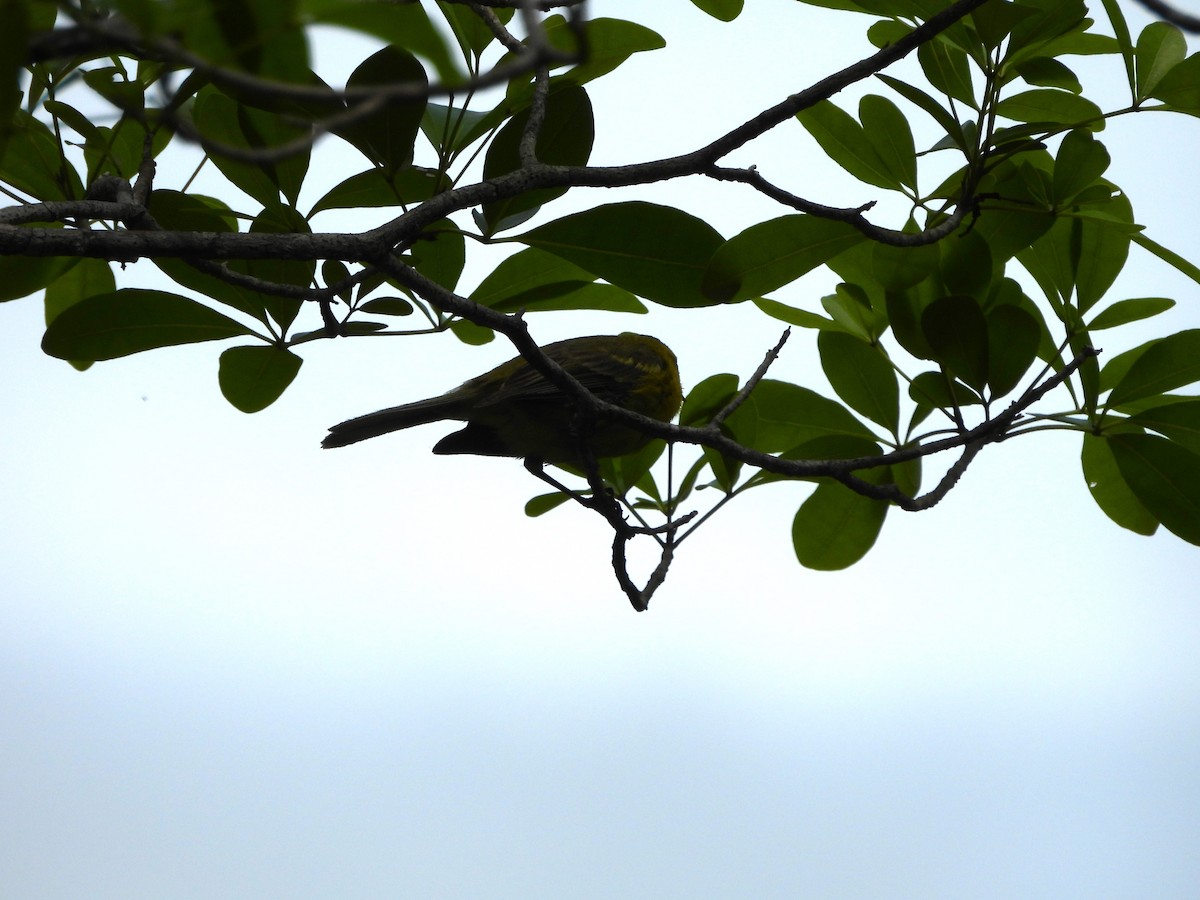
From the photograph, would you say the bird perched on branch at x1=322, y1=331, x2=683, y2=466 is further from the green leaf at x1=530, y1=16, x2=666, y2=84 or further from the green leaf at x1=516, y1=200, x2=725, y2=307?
the green leaf at x1=530, y1=16, x2=666, y2=84

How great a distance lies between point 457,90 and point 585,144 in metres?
1.41

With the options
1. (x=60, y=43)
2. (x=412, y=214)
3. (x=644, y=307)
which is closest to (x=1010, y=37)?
(x=644, y=307)

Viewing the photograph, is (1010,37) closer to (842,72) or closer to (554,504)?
(842,72)

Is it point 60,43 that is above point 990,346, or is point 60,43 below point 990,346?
below

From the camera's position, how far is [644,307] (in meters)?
2.84

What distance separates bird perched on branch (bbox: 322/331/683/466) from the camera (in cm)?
338

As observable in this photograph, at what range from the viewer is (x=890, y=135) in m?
2.56

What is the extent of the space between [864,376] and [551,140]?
3.87 ft

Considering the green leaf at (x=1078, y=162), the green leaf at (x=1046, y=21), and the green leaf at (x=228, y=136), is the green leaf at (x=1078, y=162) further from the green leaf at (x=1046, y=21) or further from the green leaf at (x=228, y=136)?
the green leaf at (x=228, y=136)

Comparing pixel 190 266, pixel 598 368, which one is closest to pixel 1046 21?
pixel 190 266

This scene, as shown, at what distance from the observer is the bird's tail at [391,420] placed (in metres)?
3.45

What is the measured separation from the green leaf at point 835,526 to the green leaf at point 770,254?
99 cm

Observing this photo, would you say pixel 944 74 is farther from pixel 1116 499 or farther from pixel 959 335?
pixel 1116 499

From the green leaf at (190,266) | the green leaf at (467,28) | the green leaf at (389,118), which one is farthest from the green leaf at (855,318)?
the green leaf at (190,266)
